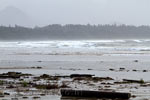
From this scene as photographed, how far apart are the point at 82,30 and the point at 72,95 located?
141 metres

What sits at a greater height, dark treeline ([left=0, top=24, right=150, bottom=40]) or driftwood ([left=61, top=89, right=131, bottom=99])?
dark treeline ([left=0, top=24, right=150, bottom=40])

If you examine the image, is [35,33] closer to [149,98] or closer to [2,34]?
[2,34]

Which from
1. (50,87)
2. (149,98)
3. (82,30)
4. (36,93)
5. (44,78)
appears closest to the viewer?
(149,98)

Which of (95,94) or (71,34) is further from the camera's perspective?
(71,34)

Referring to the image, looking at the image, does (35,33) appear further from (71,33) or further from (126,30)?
(126,30)

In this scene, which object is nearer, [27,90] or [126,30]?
[27,90]

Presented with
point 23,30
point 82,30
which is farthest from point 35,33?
point 82,30

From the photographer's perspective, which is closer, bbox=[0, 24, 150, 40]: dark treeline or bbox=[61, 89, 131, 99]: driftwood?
bbox=[61, 89, 131, 99]: driftwood

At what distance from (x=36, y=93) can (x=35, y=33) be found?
445ft

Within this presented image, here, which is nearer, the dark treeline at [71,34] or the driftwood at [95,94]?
the driftwood at [95,94]

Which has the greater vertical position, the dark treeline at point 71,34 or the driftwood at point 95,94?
the dark treeline at point 71,34

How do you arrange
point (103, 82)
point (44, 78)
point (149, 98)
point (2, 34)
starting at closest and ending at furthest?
point (149, 98)
point (103, 82)
point (44, 78)
point (2, 34)

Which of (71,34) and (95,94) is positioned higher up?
(71,34)

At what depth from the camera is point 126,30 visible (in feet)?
532
